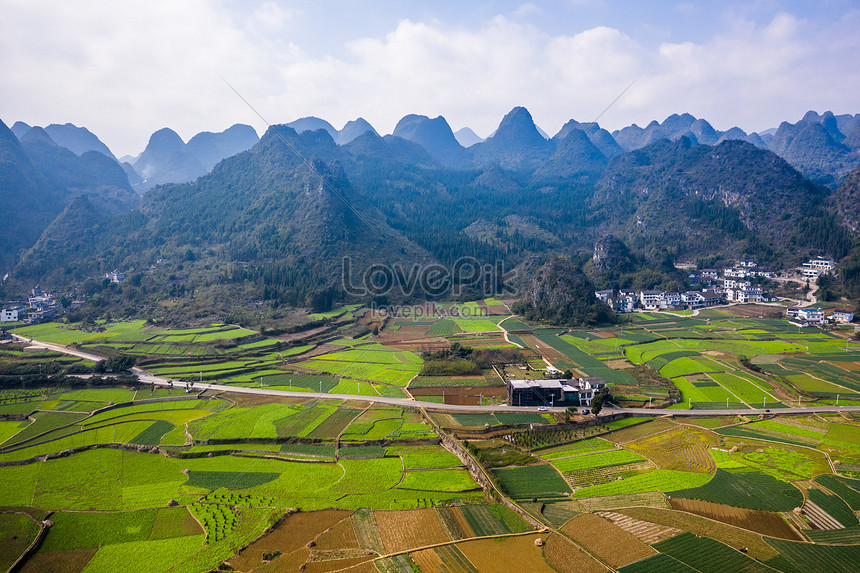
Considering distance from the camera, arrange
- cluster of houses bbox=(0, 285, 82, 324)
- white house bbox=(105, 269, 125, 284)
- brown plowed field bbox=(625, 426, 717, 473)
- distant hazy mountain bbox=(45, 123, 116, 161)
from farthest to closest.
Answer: distant hazy mountain bbox=(45, 123, 116, 161) → white house bbox=(105, 269, 125, 284) → cluster of houses bbox=(0, 285, 82, 324) → brown plowed field bbox=(625, 426, 717, 473)

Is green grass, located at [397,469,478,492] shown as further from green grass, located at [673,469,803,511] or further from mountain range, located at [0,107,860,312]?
mountain range, located at [0,107,860,312]

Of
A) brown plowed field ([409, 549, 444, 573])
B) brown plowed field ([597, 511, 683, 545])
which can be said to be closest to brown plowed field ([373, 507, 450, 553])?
brown plowed field ([409, 549, 444, 573])

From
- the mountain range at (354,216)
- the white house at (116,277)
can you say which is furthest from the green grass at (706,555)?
the white house at (116,277)

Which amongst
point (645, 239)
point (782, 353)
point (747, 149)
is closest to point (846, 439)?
point (782, 353)

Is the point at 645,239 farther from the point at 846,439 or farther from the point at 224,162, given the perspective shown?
the point at 224,162

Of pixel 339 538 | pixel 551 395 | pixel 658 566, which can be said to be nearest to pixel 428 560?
pixel 339 538

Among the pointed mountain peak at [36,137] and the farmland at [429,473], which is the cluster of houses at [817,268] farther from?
the pointed mountain peak at [36,137]
